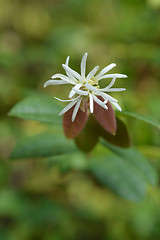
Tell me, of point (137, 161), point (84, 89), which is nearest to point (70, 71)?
point (84, 89)

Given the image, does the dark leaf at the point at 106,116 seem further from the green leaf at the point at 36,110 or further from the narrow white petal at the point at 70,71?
the green leaf at the point at 36,110

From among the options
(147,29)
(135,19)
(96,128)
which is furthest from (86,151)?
(135,19)

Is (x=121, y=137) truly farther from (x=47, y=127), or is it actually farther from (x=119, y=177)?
(x=47, y=127)

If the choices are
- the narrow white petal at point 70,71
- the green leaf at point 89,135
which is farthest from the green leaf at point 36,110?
the narrow white petal at point 70,71

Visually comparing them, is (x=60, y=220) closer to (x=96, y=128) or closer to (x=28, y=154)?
(x=28, y=154)

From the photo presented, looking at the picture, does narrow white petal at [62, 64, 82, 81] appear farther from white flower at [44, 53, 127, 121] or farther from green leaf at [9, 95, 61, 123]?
green leaf at [9, 95, 61, 123]
